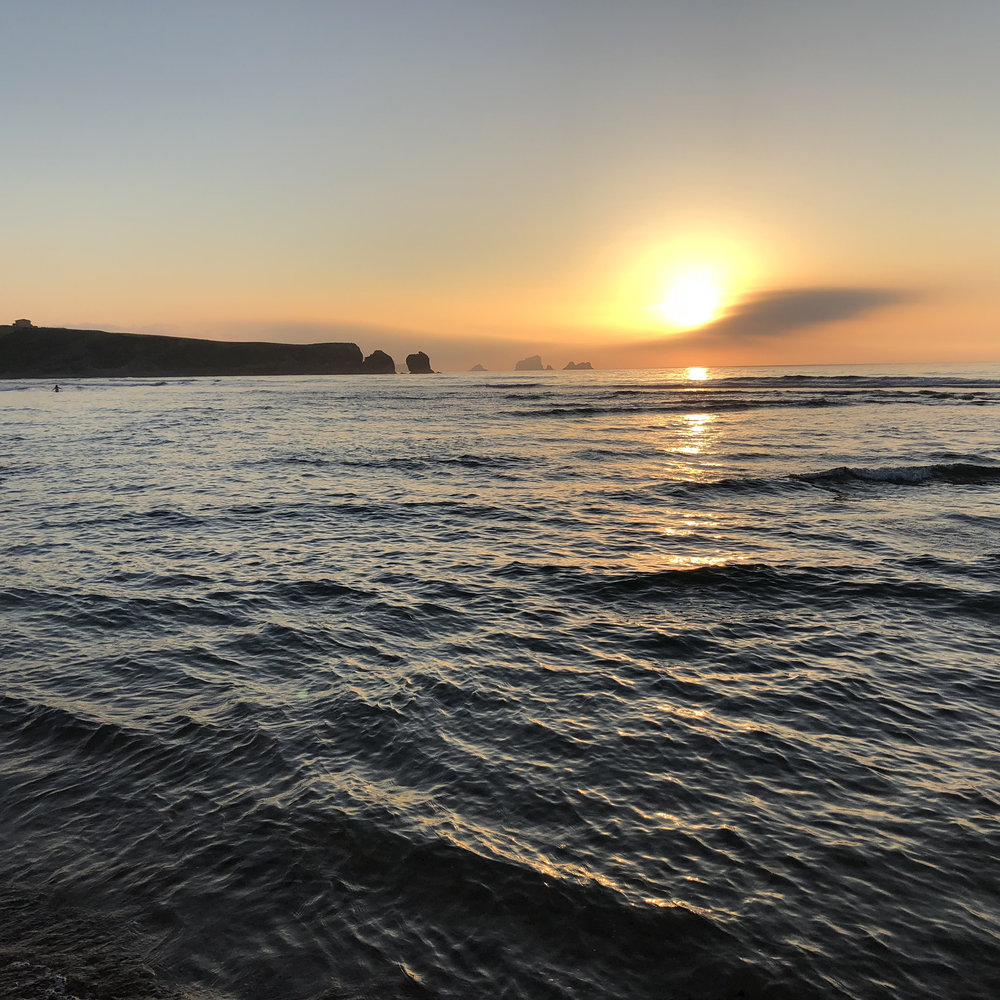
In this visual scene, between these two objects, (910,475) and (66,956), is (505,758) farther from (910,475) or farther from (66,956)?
(910,475)

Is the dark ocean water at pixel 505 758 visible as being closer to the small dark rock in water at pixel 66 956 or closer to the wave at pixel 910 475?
the small dark rock in water at pixel 66 956

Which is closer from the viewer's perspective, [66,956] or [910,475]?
[66,956]

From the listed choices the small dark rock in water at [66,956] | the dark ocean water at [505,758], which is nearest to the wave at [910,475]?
the dark ocean water at [505,758]

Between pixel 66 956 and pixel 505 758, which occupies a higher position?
pixel 66 956

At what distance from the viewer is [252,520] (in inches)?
894

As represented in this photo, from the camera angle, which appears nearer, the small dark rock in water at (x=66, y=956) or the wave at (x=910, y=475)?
the small dark rock in water at (x=66, y=956)

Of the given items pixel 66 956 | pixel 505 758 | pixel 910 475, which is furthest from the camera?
pixel 910 475

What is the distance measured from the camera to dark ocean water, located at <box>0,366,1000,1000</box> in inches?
223

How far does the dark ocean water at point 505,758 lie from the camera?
5.66 meters

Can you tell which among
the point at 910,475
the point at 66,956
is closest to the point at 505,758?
the point at 66,956

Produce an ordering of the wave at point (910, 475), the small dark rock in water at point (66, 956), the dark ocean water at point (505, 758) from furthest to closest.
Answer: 1. the wave at point (910, 475)
2. the dark ocean water at point (505, 758)
3. the small dark rock in water at point (66, 956)

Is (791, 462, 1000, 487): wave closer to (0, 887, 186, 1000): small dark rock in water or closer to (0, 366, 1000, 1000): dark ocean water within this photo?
(0, 366, 1000, 1000): dark ocean water

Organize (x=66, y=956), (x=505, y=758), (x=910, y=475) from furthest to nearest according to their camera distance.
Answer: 1. (x=910, y=475)
2. (x=505, y=758)
3. (x=66, y=956)

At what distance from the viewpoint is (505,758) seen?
853cm
